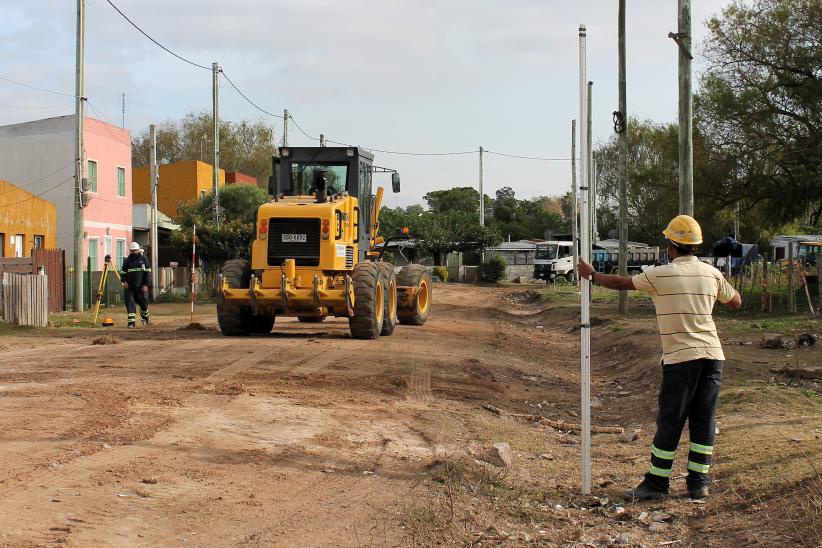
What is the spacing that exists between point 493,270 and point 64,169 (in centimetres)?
3246

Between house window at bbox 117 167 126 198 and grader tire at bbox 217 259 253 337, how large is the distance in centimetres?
2462

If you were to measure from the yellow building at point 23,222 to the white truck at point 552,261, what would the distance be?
3240cm

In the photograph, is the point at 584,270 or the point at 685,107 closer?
the point at 584,270

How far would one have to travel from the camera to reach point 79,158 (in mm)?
27375

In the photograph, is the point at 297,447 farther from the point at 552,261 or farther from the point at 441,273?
the point at 441,273

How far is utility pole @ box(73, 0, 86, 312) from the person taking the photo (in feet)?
89.5

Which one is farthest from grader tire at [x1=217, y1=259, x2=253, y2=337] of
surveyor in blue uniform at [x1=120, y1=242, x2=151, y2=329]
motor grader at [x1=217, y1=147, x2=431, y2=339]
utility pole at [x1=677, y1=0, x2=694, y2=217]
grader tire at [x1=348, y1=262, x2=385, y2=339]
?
utility pole at [x1=677, y1=0, x2=694, y2=217]

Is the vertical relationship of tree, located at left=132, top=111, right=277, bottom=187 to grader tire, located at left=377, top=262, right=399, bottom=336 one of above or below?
above

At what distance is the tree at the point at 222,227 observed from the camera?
3866cm

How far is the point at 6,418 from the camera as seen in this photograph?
8734 millimetres

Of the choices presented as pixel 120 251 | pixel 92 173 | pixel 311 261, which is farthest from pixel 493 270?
pixel 311 261

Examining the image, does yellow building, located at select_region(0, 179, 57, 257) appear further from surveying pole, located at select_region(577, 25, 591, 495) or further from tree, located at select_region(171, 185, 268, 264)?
surveying pole, located at select_region(577, 25, 591, 495)

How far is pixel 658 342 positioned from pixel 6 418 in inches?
482

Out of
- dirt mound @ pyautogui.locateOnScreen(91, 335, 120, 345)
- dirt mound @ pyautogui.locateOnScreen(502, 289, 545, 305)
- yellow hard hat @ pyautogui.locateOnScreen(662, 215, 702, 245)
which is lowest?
dirt mound @ pyautogui.locateOnScreen(502, 289, 545, 305)
